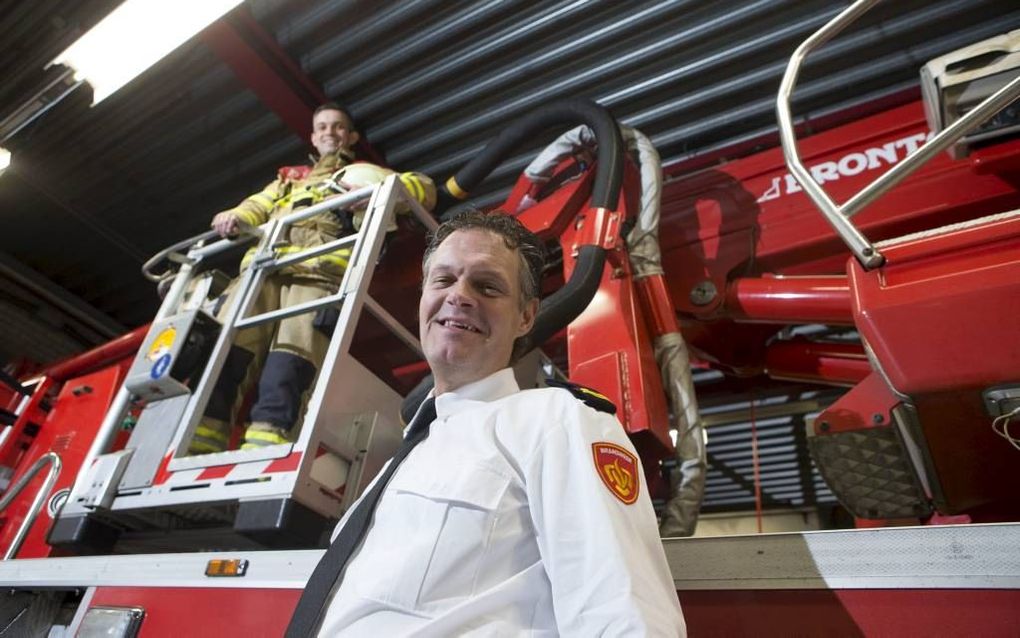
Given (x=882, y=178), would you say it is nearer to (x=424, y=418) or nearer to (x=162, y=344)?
(x=424, y=418)

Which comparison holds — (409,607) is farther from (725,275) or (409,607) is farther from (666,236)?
(666,236)

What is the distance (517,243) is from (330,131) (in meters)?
2.22

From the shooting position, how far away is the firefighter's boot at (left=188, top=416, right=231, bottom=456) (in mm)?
2609

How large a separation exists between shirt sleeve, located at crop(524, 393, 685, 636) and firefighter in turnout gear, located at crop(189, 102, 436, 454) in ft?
5.69

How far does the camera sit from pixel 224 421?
2.79 meters

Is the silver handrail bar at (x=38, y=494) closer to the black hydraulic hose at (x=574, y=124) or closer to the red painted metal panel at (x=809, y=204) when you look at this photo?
the black hydraulic hose at (x=574, y=124)

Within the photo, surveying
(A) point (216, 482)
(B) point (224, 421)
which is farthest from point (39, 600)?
(B) point (224, 421)

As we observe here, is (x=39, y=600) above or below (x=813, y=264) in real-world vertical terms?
below

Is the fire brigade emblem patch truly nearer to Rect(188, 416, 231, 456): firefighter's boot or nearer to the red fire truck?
the red fire truck

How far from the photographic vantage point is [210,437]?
8.77 feet

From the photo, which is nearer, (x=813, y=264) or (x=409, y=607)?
(x=409, y=607)

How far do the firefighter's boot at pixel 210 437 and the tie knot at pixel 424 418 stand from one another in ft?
4.84

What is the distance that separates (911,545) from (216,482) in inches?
79.3

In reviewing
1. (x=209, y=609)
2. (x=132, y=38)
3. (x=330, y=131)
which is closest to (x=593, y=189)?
(x=330, y=131)
